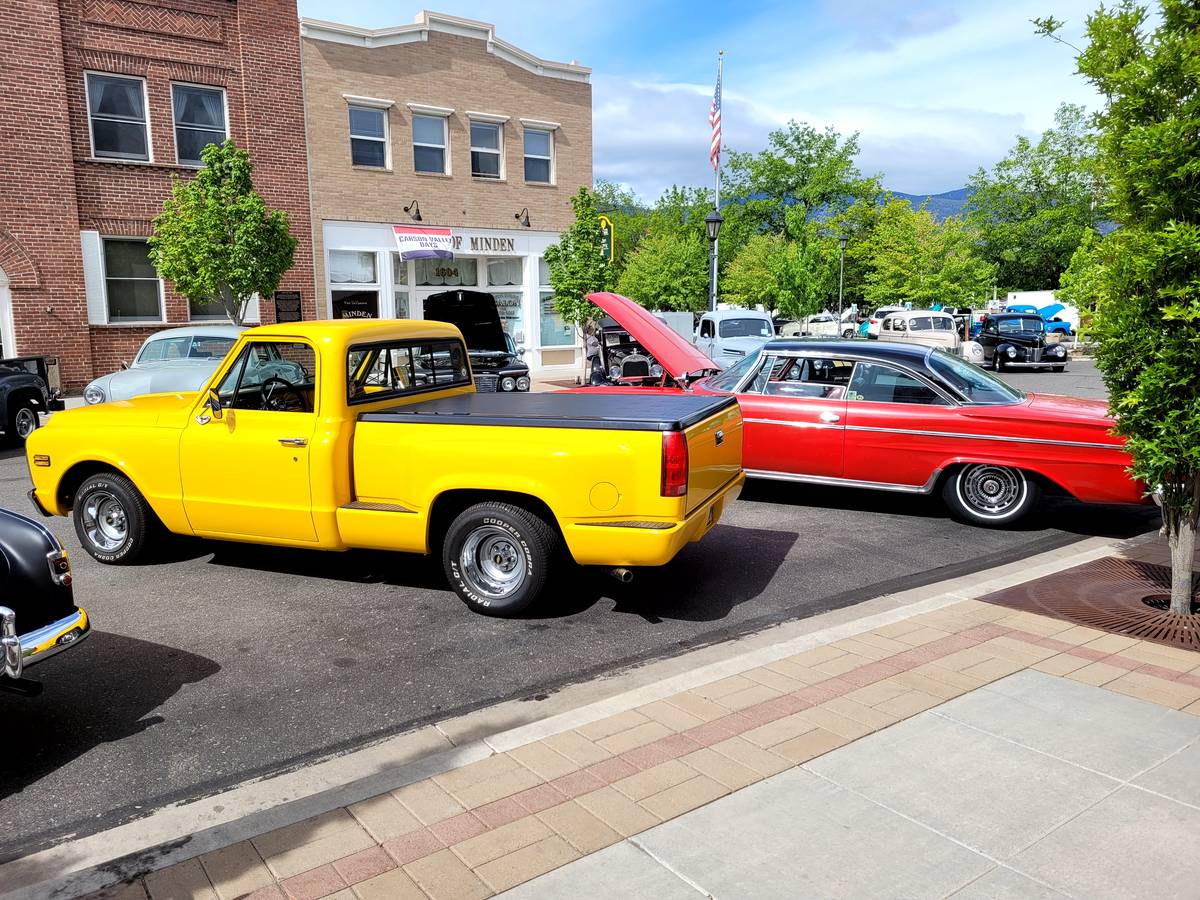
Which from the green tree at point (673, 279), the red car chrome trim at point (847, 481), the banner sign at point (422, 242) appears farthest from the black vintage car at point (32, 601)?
the green tree at point (673, 279)

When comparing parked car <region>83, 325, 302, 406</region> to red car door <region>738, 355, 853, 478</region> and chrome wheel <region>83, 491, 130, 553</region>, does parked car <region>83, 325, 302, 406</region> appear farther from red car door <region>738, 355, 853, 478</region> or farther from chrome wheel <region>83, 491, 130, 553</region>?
red car door <region>738, 355, 853, 478</region>

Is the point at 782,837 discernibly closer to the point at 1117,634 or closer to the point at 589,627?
the point at 589,627

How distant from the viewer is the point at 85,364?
20.3 metres

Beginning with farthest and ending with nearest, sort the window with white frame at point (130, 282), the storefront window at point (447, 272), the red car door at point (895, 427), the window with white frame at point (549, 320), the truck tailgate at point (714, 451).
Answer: the window with white frame at point (549, 320)
the storefront window at point (447, 272)
the window with white frame at point (130, 282)
the red car door at point (895, 427)
the truck tailgate at point (714, 451)

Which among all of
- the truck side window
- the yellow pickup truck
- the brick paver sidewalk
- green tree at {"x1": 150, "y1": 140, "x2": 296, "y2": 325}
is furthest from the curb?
green tree at {"x1": 150, "y1": 140, "x2": 296, "y2": 325}

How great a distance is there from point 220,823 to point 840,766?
2.56 m

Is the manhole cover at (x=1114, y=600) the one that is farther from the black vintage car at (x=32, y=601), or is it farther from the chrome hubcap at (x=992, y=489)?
the black vintage car at (x=32, y=601)

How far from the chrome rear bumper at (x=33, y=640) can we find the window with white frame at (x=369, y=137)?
2131 centimetres

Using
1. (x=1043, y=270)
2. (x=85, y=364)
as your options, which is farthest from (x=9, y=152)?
(x=1043, y=270)

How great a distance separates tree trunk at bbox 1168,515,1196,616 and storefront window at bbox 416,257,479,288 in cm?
2211

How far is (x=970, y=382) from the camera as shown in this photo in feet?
28.3

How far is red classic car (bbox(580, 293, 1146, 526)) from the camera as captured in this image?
25.8ft

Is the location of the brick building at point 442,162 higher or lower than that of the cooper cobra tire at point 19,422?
higher

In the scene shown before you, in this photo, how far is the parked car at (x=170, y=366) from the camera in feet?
41.2
